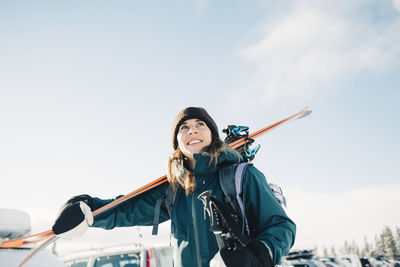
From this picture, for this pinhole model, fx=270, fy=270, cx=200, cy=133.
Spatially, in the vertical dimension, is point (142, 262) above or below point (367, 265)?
above

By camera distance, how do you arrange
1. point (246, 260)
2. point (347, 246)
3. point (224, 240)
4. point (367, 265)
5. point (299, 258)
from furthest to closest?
point (347, 246) → point (367, 265) → point (299, 258) → point (224, 240) → point (246, 260)

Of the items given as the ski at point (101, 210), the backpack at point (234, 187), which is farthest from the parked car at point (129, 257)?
the backpack at point (234, 187)

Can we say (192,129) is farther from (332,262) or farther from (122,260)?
(332,262)

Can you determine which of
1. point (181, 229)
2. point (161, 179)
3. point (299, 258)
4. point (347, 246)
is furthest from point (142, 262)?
point (347, 246)

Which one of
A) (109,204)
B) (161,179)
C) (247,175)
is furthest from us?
(161,179)

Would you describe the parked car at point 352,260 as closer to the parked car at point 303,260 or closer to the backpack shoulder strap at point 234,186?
the parked car at point 303,260

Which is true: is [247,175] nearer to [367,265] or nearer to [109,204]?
[109,204]

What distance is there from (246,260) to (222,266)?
14cm

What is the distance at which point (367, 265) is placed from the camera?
63.3 feet

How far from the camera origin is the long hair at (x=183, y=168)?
2.01 meters

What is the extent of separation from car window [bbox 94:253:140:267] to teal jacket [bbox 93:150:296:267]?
288 centimetres

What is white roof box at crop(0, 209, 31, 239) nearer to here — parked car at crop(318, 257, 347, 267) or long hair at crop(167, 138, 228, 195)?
long hair at crop(167, 138, 228, 195)

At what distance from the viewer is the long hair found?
201cm

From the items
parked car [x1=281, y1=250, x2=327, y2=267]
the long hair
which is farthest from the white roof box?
parked car [x1=281, y1=250, x2=327, y2=267]
